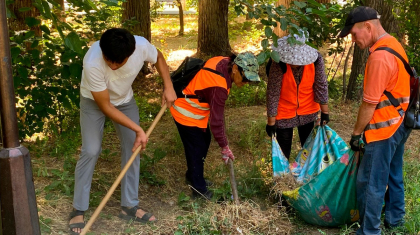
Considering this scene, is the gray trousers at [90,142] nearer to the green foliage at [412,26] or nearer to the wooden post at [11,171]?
the wooden post at [11,171]

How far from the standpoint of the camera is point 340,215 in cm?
357

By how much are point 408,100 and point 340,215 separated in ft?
3.51

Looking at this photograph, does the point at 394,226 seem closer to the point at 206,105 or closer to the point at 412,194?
the point at 412,194

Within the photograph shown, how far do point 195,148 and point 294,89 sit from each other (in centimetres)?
104

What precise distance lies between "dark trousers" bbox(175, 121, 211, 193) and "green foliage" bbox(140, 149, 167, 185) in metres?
0.46

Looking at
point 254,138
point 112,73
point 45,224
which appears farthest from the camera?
point 254,138

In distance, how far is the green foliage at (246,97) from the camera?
23.6 feet

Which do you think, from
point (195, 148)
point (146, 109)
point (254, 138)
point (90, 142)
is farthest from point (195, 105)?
point (146, 109)

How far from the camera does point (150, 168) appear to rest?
15.2ft

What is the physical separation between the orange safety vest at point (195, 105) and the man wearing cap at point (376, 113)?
1.13 metres

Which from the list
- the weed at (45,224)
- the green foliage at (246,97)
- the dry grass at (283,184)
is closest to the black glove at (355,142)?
the dry grass at (283,184)

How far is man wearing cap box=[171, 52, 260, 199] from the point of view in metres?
3.60

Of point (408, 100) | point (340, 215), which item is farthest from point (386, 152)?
point (340, 215)

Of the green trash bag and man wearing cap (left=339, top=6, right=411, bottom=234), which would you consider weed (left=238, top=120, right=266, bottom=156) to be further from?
man wearing cap (left=339, top=6, right=411, bottom=234)
